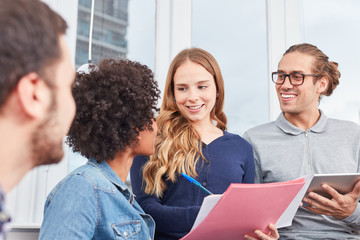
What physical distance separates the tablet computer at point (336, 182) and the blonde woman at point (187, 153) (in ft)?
1.01

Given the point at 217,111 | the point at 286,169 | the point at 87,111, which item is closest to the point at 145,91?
the point at 87,111

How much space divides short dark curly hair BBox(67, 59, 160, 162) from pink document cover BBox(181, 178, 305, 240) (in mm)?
343

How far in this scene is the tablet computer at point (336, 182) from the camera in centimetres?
141

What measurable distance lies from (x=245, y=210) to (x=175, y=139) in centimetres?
55

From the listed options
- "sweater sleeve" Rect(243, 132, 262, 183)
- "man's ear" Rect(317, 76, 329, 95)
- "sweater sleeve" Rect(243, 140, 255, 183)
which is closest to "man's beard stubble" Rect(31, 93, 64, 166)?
"sweater sleeve" Rect(243, 140, 255, 183)

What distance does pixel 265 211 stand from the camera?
1.26 meters

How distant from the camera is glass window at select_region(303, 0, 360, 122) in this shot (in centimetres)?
272

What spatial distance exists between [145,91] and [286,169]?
890 mm

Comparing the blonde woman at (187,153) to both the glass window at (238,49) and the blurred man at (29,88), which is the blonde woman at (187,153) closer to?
the glass window at (238,49)

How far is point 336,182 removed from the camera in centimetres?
148

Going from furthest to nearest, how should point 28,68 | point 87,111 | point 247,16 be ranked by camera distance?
point 247,16 < point 87,111 < point 28,68

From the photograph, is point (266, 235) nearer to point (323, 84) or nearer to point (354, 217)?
point (354, 217)

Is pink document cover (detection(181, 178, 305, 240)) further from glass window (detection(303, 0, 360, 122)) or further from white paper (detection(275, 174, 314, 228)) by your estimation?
glass window (detection(303, 0, 360, 122))

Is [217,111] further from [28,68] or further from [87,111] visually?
[28,68]
